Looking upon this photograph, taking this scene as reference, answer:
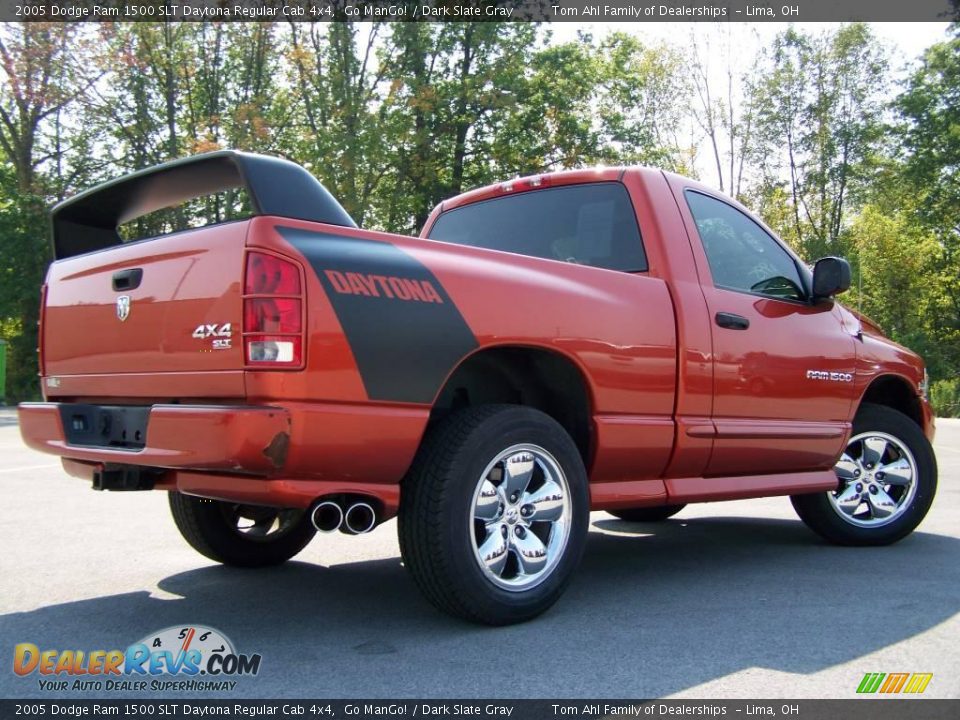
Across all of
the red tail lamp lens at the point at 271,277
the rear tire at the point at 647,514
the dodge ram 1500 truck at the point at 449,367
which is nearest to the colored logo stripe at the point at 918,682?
the dodge ram 1500 truck at the point at 449,367

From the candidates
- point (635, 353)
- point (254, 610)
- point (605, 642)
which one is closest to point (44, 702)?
point (254, 610)

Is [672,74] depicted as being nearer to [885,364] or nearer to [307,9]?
[307,9]

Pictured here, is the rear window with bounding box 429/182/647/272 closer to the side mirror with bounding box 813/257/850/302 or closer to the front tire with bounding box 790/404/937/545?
the side mirror with bounding box 813/257/850/302

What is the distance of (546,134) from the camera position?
2938 centimetres

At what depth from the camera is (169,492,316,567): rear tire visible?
448cm

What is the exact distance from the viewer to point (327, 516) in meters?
3.20

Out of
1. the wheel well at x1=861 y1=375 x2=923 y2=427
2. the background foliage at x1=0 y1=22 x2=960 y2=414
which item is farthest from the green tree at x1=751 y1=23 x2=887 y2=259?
the wheel well at x1=861 y1=375 x2=923 y2=427

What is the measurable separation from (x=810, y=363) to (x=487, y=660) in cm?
271

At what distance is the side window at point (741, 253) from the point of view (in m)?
4.74

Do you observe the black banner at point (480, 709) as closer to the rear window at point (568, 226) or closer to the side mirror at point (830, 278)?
the rear window at point (568, 226)

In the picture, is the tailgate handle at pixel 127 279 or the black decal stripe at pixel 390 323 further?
the tailgate handle at pixel 127 279

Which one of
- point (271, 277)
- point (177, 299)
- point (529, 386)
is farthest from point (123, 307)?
point (529, 386)

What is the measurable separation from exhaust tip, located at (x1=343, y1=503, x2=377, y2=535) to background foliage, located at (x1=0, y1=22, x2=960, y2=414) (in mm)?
21050

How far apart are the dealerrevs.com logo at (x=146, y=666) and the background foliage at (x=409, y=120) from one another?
69.0 ft
